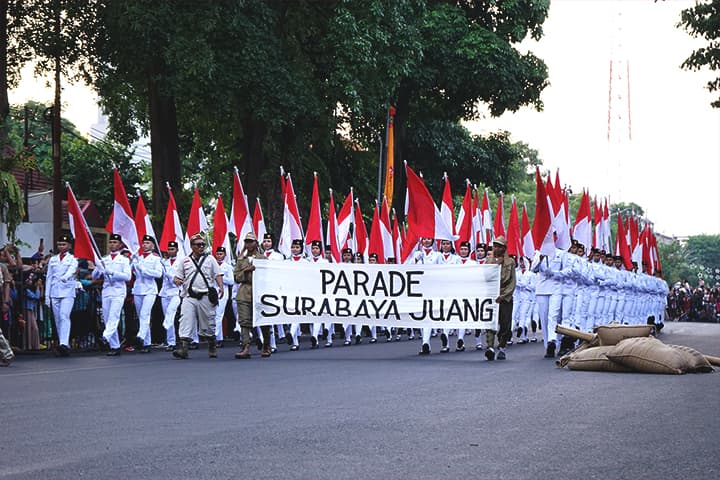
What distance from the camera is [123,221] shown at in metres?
21.0

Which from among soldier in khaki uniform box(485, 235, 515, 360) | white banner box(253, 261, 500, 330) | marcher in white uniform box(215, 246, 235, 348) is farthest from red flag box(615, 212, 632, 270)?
soldier in khaki uniform box(485, 235, 515, 360)

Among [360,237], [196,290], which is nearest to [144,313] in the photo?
[196,290]

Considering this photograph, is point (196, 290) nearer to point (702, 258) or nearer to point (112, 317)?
point (112, 317)

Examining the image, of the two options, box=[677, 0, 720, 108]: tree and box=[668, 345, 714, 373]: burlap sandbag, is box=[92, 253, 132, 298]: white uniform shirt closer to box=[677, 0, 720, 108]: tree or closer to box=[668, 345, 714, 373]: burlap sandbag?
box=[668, 345, 714, 373]: burlap sandbag

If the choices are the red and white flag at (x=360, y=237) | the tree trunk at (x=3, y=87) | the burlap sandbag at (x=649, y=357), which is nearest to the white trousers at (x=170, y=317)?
the tree trunk at (x=3, y=87)

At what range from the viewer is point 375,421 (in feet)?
29.6

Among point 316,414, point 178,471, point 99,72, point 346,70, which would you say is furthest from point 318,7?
point 178,471

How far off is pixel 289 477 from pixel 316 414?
3.09 m

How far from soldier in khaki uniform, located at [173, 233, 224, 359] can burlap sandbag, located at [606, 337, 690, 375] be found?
6.00 metres

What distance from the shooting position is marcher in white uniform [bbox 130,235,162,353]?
20.5 m

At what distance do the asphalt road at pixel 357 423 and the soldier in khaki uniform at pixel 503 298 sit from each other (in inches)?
89.2

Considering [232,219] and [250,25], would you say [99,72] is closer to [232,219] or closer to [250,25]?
[250,25]

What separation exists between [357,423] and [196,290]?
907 centimetres

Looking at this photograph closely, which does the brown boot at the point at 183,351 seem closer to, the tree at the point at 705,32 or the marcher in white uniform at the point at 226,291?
the marcher in white uniform at the point at 226,291
